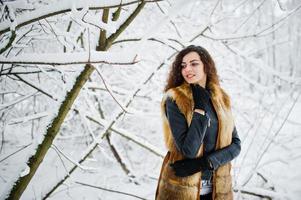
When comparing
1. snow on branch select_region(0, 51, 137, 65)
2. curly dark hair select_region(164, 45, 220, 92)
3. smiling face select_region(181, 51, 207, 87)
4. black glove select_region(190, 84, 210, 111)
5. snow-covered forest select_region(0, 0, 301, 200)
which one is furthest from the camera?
curly dark hair select_region(164, 45, 220, 92)

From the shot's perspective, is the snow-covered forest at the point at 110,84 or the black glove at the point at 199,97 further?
the black glove at the point at 199,97

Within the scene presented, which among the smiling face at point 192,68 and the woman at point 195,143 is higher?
the smiling face at point 192,68

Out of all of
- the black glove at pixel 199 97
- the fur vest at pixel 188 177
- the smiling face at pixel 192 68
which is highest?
the smiling face at pixel 192 68

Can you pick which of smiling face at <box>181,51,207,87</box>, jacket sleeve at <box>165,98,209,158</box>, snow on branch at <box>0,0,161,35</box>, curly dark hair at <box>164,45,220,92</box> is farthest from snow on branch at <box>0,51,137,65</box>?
curly dark hair at <box>164,45,220,92</box>

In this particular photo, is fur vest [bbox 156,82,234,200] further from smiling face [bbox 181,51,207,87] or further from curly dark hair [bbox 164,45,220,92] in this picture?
curly dark hair [bbox 164,45,220,92]

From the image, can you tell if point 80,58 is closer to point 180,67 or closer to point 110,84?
point 180,67

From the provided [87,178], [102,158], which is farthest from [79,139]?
[87,178]

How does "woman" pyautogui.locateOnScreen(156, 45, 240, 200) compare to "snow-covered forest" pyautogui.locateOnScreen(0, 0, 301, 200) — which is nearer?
"snow-covered forest" pyautogui.locateOnScreen(0, 0, 301, 200)

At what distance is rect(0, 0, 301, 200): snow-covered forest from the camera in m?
1.38

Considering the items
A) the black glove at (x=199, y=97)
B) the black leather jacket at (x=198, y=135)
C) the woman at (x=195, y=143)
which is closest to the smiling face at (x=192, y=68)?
the woman at (x=195, y=143)

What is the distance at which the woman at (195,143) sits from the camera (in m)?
1.91

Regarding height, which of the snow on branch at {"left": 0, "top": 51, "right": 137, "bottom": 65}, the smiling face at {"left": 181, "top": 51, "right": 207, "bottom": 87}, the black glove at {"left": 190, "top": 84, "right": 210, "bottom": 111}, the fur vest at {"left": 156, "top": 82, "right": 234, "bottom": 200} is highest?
the smiling face at {"left": 181, "top": 51, "right": 207, "bottom": 87}

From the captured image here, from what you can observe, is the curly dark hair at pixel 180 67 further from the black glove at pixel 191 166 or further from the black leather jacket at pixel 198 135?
the black glove at pixel 191 166

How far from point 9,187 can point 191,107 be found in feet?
4.63
